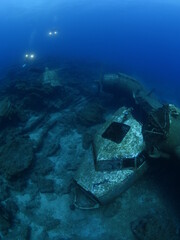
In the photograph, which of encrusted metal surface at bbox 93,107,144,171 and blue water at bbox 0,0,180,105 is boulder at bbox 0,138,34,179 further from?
blue water at bbox 0,0,180,105

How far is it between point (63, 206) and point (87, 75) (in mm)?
18511

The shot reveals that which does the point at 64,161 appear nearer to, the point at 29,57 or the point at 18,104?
the point at 18,104

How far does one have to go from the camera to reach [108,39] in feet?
178

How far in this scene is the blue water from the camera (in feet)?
117

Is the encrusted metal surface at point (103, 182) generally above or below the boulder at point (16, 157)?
above

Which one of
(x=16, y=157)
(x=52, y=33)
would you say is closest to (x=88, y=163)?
(x=16, y=157)

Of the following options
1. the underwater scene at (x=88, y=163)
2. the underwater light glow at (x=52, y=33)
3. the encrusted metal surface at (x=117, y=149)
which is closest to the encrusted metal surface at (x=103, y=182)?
the underwater scene at (x=88, y=163)

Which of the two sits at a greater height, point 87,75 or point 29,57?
point 87,75

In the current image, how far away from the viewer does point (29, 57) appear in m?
36.3

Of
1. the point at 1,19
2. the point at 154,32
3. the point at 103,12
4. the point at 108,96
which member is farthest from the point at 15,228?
the point at 1,19

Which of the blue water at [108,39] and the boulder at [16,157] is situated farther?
the blue water at [108,39]

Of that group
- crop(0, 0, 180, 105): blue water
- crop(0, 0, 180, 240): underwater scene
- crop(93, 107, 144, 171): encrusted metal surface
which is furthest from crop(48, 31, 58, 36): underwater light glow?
crop(93, 107, 144, 171): encrusted metal surface

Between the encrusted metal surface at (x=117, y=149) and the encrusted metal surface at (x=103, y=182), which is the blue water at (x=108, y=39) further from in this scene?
the encrusted metal surface at (x=103, y=182)

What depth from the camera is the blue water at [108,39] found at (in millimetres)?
35531
